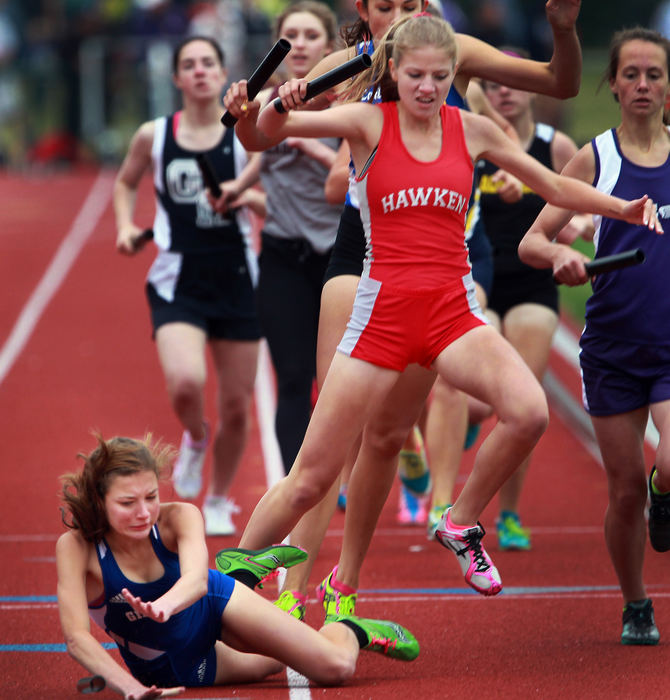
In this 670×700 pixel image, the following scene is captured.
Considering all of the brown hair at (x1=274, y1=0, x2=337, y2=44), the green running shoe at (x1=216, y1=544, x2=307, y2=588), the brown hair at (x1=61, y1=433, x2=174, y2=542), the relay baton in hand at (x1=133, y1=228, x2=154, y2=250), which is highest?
the brown hair at (x1=274, y1=0, x2=337, y2=44)

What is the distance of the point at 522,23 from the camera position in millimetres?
30688

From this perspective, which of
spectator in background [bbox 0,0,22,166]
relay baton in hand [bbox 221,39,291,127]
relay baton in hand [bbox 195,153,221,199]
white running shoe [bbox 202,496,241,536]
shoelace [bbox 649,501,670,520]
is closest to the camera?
relay baton in hand [bbox 221,39,291,127]

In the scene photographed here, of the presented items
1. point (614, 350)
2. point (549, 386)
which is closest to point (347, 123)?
point (614, 350)

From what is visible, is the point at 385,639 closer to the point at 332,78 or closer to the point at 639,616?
the point at 639,616

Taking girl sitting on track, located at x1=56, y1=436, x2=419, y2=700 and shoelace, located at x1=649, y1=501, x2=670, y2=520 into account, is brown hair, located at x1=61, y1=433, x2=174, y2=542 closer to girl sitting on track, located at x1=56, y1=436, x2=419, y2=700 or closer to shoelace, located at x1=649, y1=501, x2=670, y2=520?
girl sitting on track, located at x1=56, y1=436, x2=419, y2=700

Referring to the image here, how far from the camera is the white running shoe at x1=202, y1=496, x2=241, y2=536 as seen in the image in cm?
813

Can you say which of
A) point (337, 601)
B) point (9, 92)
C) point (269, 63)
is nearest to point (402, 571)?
point (337, 601)

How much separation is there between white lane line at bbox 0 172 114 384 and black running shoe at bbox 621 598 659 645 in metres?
8.61

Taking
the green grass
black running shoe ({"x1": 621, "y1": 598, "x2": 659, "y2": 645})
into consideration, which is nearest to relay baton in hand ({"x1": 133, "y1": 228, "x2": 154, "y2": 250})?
black running shoe ({"x1": 621, "y1": 598, "x2": 659, "y2": 645})

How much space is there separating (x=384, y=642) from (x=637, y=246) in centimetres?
177

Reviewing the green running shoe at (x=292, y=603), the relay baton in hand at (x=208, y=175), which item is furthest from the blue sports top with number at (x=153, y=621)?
the relay baton in hand at (x=208, y=175)

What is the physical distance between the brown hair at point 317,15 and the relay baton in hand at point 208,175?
80 centimetres

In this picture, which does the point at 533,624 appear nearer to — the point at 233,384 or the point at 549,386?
the point at 233,384

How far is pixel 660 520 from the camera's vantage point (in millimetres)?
5578
